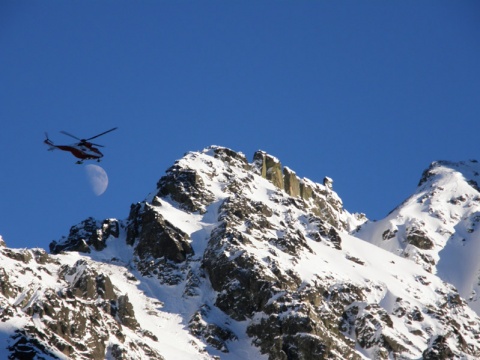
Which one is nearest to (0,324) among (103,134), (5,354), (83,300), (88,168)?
(5,354)

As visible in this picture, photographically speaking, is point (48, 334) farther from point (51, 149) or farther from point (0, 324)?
point (51, 149)

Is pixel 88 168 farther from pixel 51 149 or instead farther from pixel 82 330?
pixel 82 330

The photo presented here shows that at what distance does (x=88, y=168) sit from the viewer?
16200 cm

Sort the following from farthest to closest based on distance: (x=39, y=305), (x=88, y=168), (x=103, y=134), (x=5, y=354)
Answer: (x=39, y=305) < (x=5, y=354) < (x=88, y=168) < (x=103, y=134)

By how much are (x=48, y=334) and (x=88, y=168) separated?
37.3 meters

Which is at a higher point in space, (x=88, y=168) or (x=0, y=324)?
(x=88, y=168)

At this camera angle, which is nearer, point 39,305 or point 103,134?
point 103,134

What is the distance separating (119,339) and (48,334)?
1430 cm

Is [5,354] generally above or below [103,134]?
below

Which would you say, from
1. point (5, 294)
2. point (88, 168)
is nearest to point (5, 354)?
point (5, 294)

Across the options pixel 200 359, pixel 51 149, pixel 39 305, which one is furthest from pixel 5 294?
pixel 51 149

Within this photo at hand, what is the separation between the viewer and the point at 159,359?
7515 inches

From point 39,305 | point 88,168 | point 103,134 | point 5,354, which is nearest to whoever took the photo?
point 103,134

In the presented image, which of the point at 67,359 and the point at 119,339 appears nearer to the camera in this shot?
the point at 67,359
